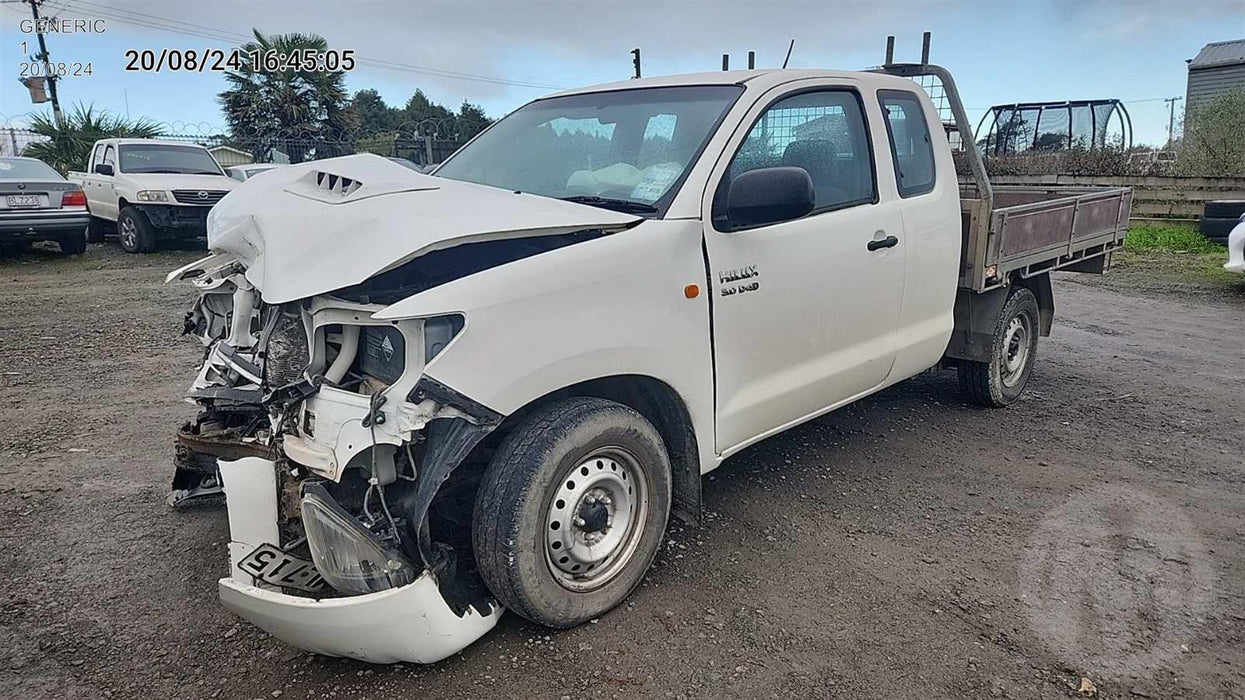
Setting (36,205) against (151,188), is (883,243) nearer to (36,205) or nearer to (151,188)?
(151,188)

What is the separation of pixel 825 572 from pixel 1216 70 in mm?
32884

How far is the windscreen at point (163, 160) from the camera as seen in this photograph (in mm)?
13461

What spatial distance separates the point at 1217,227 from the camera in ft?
40.1

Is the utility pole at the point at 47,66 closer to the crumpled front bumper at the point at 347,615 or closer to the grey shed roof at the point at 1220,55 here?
the crumpled front bumper at the point at 347,615

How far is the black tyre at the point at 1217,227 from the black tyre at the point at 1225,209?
0.05 meters

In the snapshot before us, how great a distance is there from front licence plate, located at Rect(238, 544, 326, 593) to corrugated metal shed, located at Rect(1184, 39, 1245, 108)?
1259 inches

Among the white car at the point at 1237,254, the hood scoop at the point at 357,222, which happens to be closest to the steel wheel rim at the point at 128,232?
the hood scoop at the point at 357,222

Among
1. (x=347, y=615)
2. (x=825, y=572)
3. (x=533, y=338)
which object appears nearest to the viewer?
(x=347, y=615)

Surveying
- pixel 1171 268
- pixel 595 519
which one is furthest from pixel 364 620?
pixel 1171 268

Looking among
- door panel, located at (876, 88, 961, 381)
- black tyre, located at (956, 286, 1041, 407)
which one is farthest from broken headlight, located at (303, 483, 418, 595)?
black tyre, located at (956, 286, 1041, 407)

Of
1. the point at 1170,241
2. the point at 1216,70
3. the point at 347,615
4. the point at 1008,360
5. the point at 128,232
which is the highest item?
the point at 1216,70

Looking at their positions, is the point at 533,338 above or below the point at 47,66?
below

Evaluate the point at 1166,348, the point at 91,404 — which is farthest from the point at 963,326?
the point at 91,404

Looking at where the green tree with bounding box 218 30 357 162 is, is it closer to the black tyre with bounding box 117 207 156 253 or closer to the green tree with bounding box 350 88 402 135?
the black tyre with bounding box 117 207 156 253
